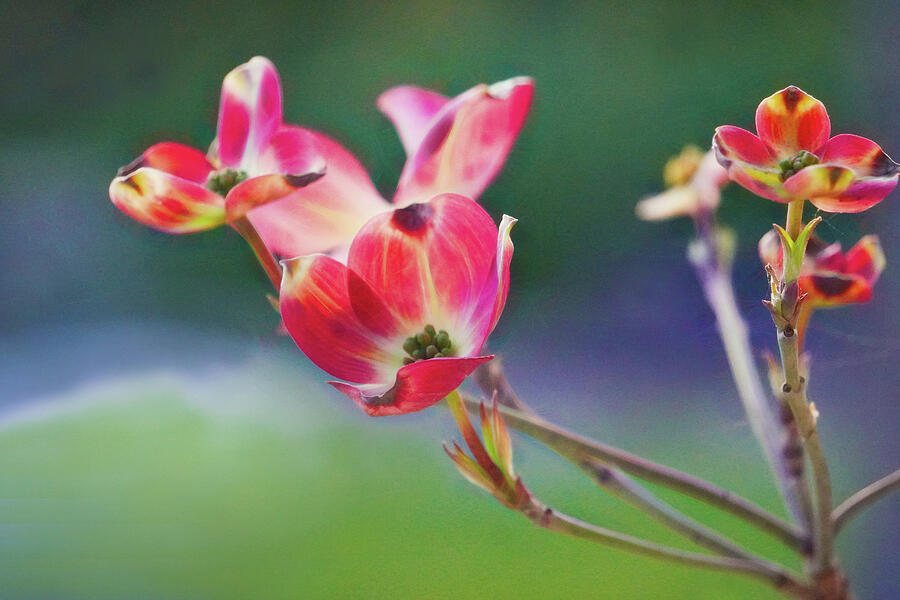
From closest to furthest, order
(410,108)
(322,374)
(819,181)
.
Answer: (819,181) → (410,108) → (322,374)

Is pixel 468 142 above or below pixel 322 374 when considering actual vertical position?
below

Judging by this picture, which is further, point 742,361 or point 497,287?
point 742,361

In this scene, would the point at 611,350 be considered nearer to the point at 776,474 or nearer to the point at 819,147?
the point at 776,474

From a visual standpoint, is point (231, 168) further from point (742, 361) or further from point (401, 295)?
point (742, 361)

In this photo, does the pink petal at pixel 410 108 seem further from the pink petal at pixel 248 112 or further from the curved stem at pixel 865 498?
the curved stem at pixel 865 498

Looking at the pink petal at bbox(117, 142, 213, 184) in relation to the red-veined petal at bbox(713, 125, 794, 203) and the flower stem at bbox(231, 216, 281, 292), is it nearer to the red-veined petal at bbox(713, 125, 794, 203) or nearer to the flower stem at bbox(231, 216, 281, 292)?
the flower stem at bbox(231, 216, 281, 292)

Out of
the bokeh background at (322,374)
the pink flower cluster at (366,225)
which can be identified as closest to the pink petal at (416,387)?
the pink flower cluster at (366,225)

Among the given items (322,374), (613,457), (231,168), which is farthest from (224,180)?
(322,374)
